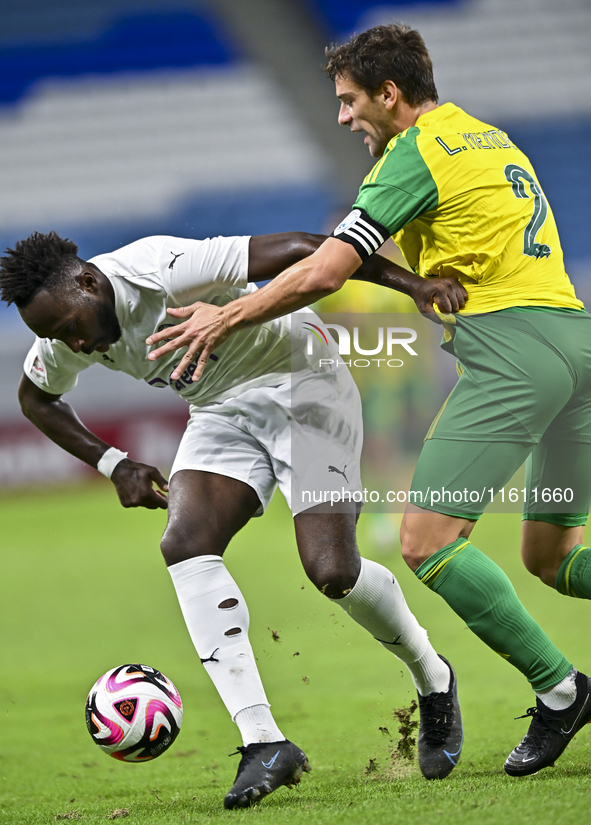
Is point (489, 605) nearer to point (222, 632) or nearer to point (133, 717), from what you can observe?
point (222, 632)

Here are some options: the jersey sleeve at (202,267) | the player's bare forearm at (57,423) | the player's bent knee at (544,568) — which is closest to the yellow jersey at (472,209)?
the jersey sleeve at (202,267)

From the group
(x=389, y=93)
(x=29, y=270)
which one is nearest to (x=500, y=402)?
(x=389, y=93)

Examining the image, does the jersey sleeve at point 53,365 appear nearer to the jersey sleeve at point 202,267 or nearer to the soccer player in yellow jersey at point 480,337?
the jersey sleeve at point 202,267

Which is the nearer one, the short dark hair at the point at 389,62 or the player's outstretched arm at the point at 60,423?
the short dark hair at the point at 389,62

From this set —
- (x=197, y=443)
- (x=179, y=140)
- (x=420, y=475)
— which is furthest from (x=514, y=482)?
(x=179, y=140)

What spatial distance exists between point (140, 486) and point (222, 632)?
61 centimetres

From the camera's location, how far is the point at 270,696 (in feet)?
12.3

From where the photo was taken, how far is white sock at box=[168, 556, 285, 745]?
2.33m

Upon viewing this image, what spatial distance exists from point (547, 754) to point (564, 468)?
0.73 metres

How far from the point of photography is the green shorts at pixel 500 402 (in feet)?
7.02

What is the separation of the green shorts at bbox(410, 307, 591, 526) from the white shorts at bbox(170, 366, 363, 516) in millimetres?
498

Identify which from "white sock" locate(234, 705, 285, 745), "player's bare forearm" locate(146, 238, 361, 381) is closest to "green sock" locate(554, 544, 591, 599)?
"white sock" locate(234, 705, 285, 745)

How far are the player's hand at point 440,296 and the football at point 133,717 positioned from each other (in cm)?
131

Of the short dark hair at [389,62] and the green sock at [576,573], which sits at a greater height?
the short dark hair at [389,62]
